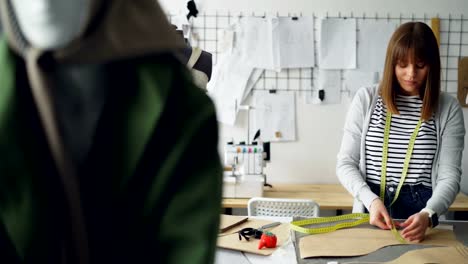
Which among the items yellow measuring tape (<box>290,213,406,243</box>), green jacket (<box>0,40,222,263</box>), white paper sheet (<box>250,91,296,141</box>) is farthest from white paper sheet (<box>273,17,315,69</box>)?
green jacket (<box>0,40,222,263</box>)

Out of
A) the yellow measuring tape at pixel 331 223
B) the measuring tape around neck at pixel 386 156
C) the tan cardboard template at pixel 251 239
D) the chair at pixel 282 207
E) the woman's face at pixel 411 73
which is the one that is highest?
the woman's face at pixel 411 73

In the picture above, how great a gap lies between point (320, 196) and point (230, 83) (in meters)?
0.99

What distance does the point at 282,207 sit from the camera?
2154 mm

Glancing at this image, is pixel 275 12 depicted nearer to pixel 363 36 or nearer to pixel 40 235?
pixel 363 36

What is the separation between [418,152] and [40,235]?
62.4 inches

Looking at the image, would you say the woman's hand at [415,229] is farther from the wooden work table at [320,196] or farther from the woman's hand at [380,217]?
the wooden work table at [320,196]

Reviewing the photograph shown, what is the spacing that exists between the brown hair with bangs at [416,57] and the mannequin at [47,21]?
146cm

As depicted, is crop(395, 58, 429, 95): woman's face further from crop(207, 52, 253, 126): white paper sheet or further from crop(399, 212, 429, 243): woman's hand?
crop(207, 52, 253, 126): white paper sheet

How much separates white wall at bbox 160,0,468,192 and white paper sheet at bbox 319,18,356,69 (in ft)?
0.28

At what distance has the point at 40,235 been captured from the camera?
38 cm

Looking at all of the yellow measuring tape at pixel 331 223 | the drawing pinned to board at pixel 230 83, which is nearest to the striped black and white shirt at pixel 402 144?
the yellow measuring tape at pixel 331 223

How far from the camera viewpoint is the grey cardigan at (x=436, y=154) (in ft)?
5.18

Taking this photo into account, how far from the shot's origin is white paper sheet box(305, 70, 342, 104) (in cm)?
299

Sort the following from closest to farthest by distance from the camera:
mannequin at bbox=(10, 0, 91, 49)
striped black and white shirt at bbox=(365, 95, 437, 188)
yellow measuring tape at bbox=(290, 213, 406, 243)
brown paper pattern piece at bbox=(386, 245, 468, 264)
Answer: mannequin at bbox=(10, 0, 91, 49), brown paper pattern piece at bbox=(386, 245, 468, 264), yellow measuring tape at bbox=(290, 213, 406, 243), striped black and white shirt at bbox=(365, 95, 437, 188)
